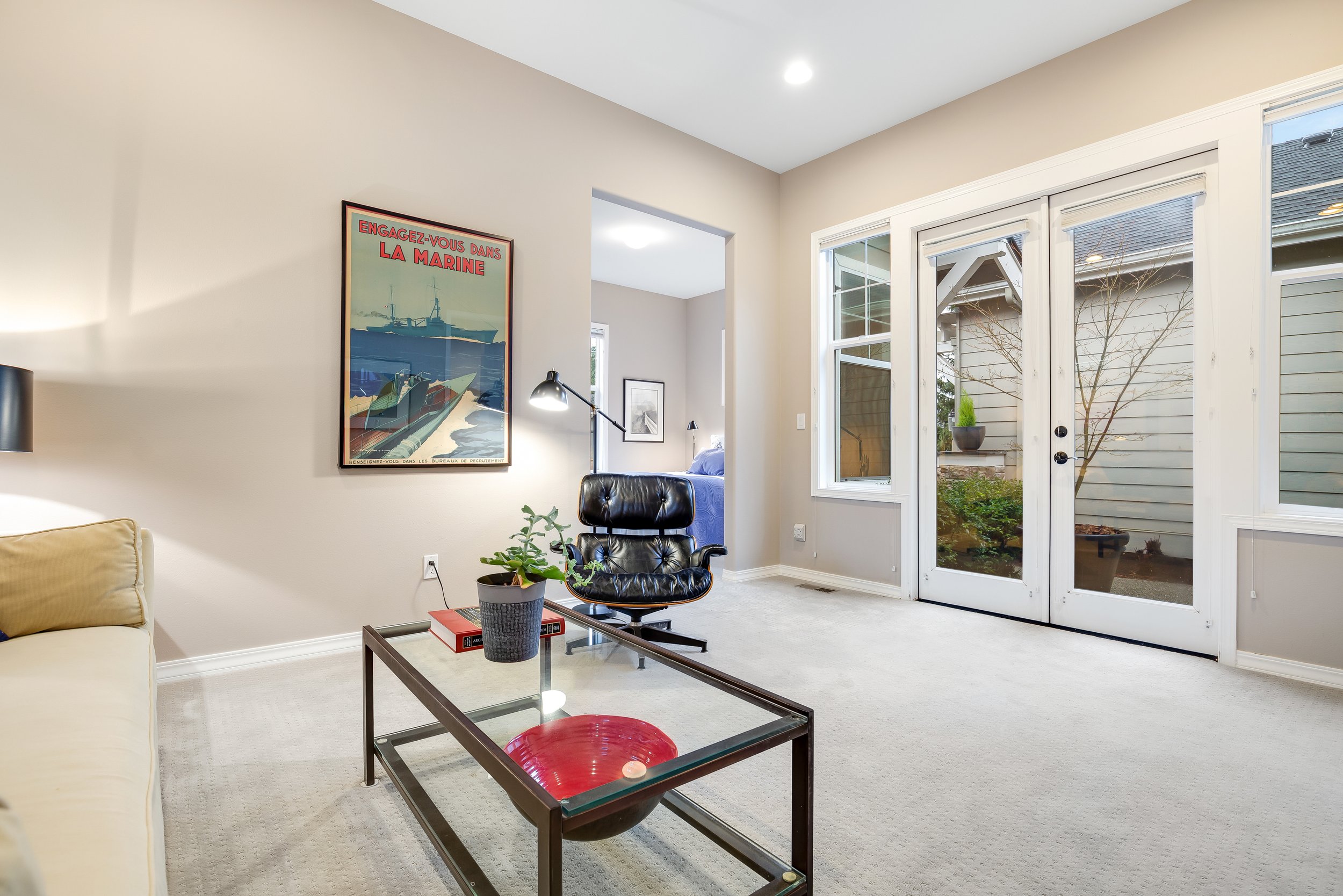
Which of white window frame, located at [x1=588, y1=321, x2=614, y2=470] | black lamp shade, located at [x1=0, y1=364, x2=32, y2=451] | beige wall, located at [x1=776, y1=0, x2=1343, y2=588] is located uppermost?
beige wall, located at [x1=776, y1=0, x2=1343, y2=588]

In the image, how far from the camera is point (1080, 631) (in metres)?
3.35

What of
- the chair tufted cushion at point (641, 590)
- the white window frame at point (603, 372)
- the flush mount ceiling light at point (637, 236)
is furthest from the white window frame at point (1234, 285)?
the white window frame at point (603, 372)

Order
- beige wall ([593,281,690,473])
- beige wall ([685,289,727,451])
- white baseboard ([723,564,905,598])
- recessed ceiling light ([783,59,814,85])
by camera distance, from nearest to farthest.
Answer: recessed ceiling light ([783,59,814,85]), white baseboard ([723,564,905,598]), beige wall ([593,281,690,473]), beige wall ([685,289,727,451])

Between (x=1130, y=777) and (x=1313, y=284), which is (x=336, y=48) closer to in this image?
(x=1130, y=777)

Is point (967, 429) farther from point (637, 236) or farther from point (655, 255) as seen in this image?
point (655, 255)

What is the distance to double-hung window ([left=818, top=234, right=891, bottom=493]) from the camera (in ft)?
14.0

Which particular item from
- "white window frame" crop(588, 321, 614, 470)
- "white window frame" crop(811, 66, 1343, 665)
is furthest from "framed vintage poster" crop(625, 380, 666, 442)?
"white window frame" crop(811, 66, 1343, 665)

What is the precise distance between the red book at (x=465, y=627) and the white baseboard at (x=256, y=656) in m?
1.20

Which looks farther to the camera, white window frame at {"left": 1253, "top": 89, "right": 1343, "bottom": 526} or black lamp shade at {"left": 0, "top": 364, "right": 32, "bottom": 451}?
white window frame at {"left": 1253, "top": 89, "right": 1343, "bottom": 526}

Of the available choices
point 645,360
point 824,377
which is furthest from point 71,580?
point 645,360

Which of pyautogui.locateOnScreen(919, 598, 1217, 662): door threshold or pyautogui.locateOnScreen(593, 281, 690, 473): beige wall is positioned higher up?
pyautogui.locateOnScreen(593, 281, 690, 473): beige wall

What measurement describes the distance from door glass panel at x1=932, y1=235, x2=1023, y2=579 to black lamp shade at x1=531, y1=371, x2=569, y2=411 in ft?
7.53

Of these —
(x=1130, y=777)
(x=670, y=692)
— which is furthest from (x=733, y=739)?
(x=1130, y=777)

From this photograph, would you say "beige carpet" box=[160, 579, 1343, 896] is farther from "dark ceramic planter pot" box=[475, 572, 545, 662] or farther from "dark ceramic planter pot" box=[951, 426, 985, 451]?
"dark ceramic planter pot" box=[951, 426, 985, 451]
